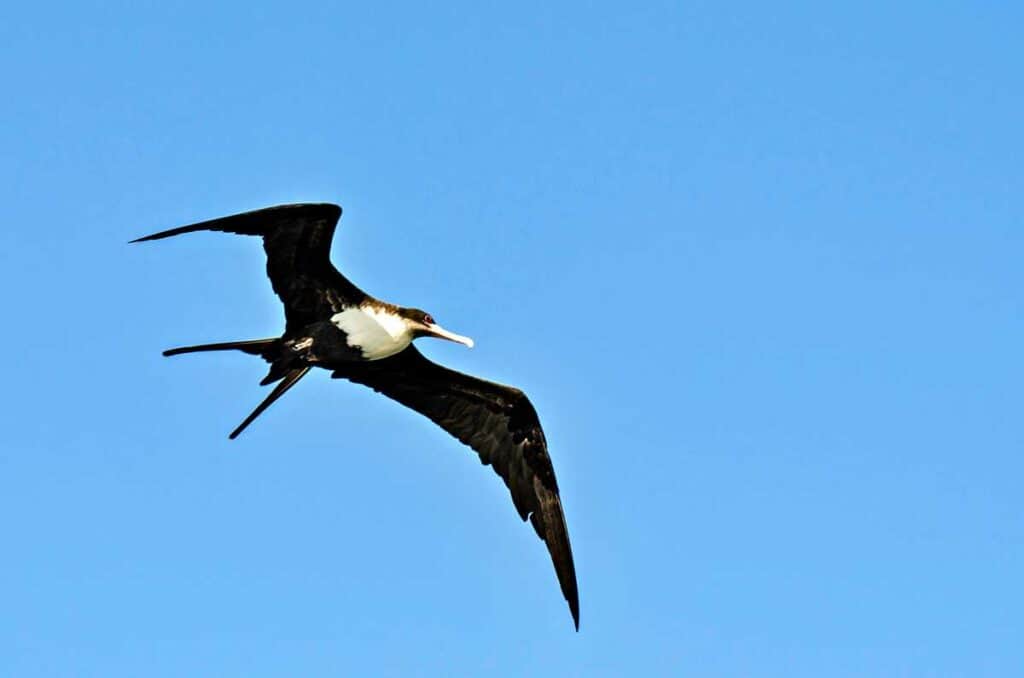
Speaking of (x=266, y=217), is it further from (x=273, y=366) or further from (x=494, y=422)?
(x=494, y=422)

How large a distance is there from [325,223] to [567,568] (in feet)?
13.7

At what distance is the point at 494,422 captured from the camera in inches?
629

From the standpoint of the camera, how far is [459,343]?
15.2 meters

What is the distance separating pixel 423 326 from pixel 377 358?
51 centimetres

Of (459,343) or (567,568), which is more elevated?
(459,343)

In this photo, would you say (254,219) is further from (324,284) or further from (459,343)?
(459,343)

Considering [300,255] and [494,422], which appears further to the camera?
[494,422]

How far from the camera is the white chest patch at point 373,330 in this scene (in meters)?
14.4

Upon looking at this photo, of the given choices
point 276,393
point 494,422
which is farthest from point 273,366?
point 494,422

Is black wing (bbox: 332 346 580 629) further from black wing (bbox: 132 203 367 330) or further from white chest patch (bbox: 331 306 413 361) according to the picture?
black wing (bbox: 132 203 367 330)

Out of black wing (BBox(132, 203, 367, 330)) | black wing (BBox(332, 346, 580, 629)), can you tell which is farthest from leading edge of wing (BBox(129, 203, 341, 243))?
black wing (BBox(332, 346, 580, 629))

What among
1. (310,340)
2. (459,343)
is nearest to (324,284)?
(310,340)

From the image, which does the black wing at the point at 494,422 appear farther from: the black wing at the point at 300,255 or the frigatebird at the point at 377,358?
A: the black wing at the point at 300,255

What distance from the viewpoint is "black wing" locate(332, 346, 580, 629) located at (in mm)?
15664
